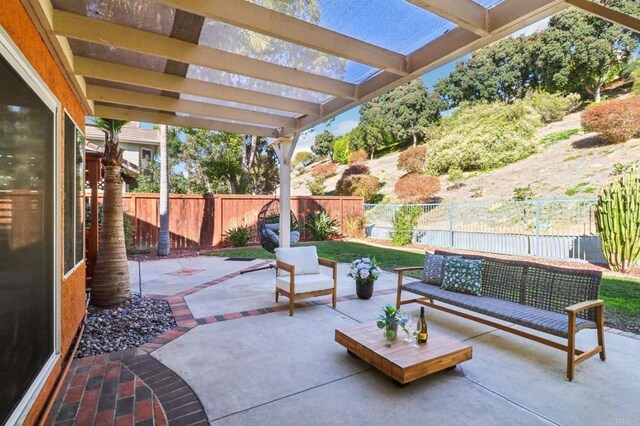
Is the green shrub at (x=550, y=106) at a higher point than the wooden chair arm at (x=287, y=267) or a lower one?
higher

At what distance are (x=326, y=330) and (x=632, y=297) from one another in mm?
4521

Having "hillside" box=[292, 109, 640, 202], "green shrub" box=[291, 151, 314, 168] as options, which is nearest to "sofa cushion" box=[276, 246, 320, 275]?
"hillside" box=[292, 109, 640, 202]

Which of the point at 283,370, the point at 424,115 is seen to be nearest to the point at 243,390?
the point at 283,370

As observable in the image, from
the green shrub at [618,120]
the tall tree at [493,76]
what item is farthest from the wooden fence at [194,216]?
the tall tree at [493,76]

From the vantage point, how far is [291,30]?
255 cm

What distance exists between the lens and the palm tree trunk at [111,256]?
4.07m

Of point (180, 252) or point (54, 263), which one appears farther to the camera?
point (180, 252)

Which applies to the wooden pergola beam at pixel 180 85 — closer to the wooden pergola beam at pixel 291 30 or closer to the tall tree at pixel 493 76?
the wooden pergola beam at pixel 291 30

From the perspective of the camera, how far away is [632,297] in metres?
4.54

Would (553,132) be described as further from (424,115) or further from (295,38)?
(295,38)

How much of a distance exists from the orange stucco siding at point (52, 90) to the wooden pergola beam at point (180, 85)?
0.96 ft

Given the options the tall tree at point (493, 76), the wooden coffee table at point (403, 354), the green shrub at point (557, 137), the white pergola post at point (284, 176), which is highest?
the tall tree at point (493, 76)

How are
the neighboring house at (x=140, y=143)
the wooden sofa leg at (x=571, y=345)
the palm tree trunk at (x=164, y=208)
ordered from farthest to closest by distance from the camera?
the neighboring house at (x=140, y=143)
the palm tree trunk at (x=164, y=208)
the wooden sofa leg at (x=571, y=345)

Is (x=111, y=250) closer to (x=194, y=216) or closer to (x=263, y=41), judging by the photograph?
(x=263, y=41)
